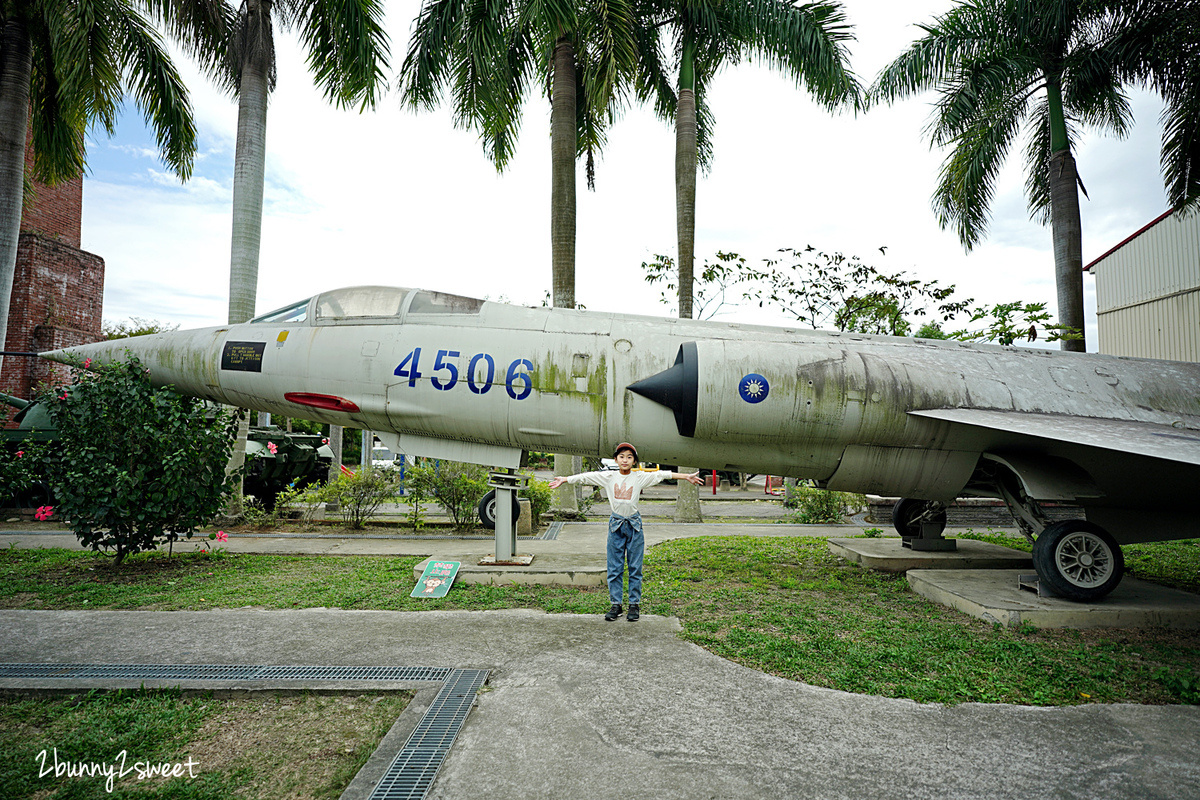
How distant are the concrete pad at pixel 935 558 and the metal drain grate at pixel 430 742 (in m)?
5.67

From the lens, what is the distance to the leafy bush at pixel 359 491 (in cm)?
1095

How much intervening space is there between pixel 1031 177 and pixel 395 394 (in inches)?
655

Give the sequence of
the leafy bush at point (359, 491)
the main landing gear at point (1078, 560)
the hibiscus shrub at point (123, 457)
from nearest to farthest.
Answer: the main landing gear at point (1078, 560)
the hibiscus shrub at point (123, 457)
the leafy bush at point (359, 491)

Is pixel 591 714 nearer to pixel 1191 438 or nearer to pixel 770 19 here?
pixel 1191 438

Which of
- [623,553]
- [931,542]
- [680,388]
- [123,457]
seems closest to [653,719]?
[623,553]

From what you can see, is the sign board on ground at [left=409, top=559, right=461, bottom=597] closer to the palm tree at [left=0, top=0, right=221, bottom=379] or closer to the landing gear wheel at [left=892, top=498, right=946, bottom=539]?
the landing gear wheel at [left=892, top=498, right=946, bottom=539]

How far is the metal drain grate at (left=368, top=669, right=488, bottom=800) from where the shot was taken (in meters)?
2.61

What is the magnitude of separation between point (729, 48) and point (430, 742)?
14041 mm

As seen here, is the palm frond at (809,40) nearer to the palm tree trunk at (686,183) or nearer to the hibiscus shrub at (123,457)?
the palm tree trunk at (686,183)

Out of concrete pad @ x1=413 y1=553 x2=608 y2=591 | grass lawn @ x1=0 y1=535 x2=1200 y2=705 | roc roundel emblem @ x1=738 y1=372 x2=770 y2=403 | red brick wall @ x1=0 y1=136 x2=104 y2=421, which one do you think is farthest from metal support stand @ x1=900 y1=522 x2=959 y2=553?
red brick wall @ x1=0 y1=136 x2=104 y2=421

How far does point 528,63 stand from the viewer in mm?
11836

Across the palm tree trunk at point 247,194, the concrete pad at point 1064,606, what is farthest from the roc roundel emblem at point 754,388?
the palm tree trunk at point 247,194

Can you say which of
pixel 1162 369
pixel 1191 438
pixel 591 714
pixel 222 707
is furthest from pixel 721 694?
pixel 1162 369

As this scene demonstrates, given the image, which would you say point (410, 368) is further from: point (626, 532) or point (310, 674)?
point (310, 674)
